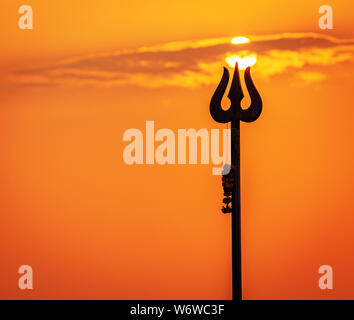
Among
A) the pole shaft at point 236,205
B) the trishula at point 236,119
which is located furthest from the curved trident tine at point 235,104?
the pole shaft at point 236,205

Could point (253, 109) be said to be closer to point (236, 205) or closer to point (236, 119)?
point (236, 119)

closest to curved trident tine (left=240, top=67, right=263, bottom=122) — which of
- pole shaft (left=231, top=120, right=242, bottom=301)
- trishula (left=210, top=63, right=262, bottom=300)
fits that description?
trishula (left=210, top=63, right=262, bottom=300)

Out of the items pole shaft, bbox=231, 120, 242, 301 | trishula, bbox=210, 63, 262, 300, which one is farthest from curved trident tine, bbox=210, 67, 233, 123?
pole shaft, bbox=231, 120, 242, 301

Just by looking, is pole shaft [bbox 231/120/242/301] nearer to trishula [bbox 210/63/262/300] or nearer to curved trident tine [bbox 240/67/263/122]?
trishula [bbox 210/63/262/300]

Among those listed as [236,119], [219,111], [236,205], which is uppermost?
[219,111]

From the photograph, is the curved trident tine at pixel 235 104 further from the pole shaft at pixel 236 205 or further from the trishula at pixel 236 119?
the pole shaft at pixel 236 205

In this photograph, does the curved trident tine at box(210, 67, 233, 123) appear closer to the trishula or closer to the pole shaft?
the trishula

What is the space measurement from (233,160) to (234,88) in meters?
1.01

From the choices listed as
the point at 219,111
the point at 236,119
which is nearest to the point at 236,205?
the point at 236,119

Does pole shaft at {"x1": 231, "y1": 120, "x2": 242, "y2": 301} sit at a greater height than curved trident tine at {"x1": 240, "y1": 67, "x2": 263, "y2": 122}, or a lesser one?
lesser
